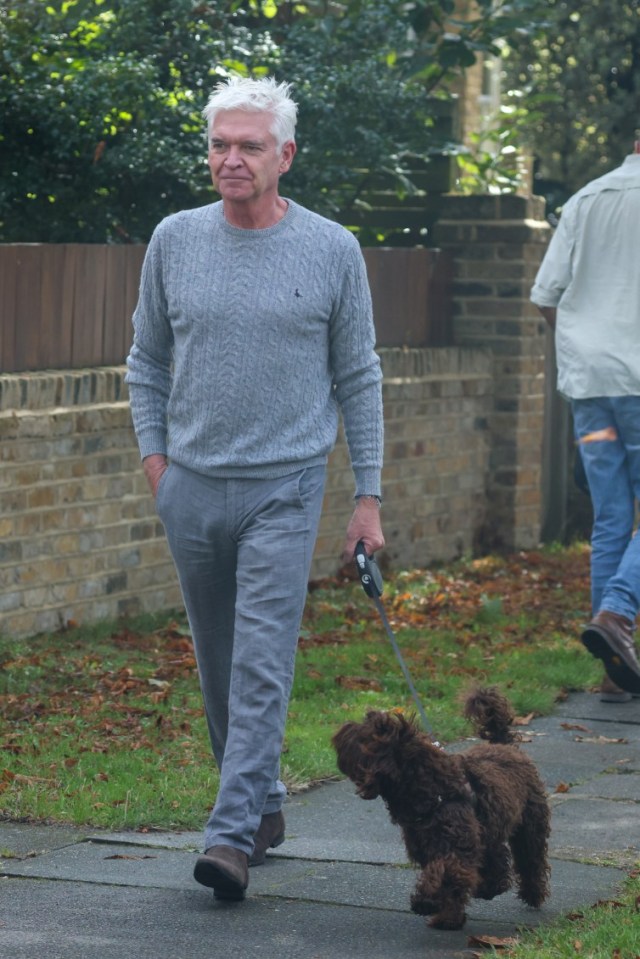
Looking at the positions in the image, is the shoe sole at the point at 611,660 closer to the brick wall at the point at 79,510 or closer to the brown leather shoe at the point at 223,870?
the brick wall at the point at 79,510

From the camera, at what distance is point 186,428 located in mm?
4625

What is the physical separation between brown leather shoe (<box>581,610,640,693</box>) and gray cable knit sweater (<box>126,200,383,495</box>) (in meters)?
2.25

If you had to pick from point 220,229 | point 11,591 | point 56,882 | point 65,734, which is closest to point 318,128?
point 11,591

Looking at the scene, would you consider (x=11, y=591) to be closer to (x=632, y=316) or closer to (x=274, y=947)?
(x=632, y=316)

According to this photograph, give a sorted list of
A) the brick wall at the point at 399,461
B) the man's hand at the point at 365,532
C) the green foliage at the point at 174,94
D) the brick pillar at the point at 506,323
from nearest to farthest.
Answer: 1. the man's hand at the point at 365,532
2. the brick wall at the point at 399,461
3. the green foliage at the point at 174,94
4. the brick pillar at the point at 506,323

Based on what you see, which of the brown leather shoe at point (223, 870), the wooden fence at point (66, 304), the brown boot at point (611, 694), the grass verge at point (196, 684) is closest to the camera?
the brown leather shoe at point (223, 870)

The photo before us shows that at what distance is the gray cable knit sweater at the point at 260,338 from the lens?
14.8ft

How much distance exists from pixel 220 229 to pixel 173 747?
7.15ft

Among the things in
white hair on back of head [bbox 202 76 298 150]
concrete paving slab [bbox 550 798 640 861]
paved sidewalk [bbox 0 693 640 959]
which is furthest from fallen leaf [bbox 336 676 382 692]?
white hair on back of head [bbox 202 76 298 150]

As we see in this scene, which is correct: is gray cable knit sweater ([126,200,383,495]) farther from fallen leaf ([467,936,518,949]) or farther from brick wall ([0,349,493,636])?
brick wall ([0,349,493,636])

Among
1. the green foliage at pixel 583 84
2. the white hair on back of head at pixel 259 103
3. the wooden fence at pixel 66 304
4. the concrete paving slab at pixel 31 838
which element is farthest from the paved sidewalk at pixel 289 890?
the green foliage at pixel 583 84

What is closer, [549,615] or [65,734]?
[65,734]

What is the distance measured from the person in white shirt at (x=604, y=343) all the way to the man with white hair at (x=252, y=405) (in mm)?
2697

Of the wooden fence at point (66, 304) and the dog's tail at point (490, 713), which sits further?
the wooden fence at point (66, 304)
